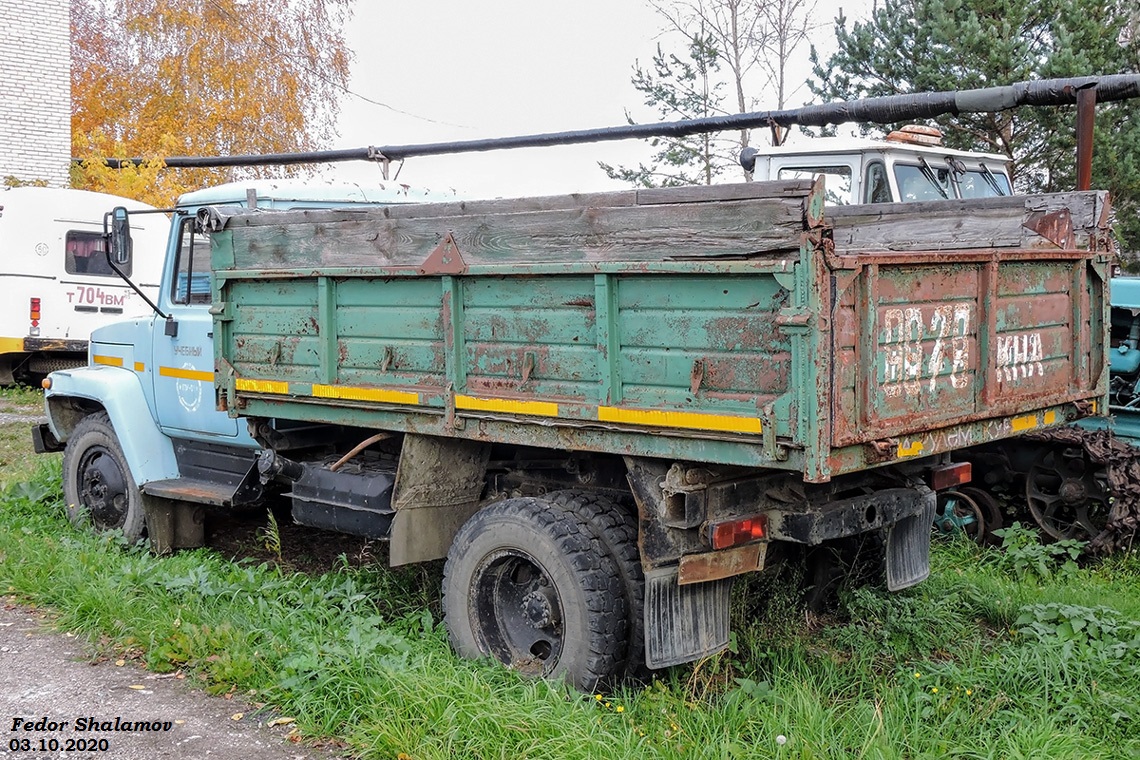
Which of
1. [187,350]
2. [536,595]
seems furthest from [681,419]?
[187,350]

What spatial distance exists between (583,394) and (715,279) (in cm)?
77

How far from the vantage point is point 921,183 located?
8.07 metres

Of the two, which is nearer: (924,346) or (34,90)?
(924,346)

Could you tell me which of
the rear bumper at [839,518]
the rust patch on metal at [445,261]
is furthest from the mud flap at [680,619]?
the rust patch on metal at [445,261]

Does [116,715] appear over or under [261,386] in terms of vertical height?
under

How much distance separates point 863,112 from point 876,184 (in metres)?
1.76

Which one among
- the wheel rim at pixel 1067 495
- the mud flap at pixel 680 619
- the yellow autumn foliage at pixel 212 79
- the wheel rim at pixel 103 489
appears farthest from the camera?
the yellow autumn foliage at pixel 212 79

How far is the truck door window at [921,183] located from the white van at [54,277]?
1012cm

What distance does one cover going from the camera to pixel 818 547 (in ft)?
18.8

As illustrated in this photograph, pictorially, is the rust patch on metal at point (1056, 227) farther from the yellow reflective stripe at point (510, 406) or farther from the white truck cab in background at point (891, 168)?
the yellow reflective stripe at point (510, 406)

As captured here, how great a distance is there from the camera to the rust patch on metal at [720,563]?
4.36 meters

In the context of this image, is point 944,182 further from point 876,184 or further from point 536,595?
point 536,595

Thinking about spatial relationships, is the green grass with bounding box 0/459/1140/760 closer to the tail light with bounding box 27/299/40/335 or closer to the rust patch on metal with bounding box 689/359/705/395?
the rust patch on metal with bounding box 689/359/705/395

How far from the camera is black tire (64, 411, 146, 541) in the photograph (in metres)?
7.21
